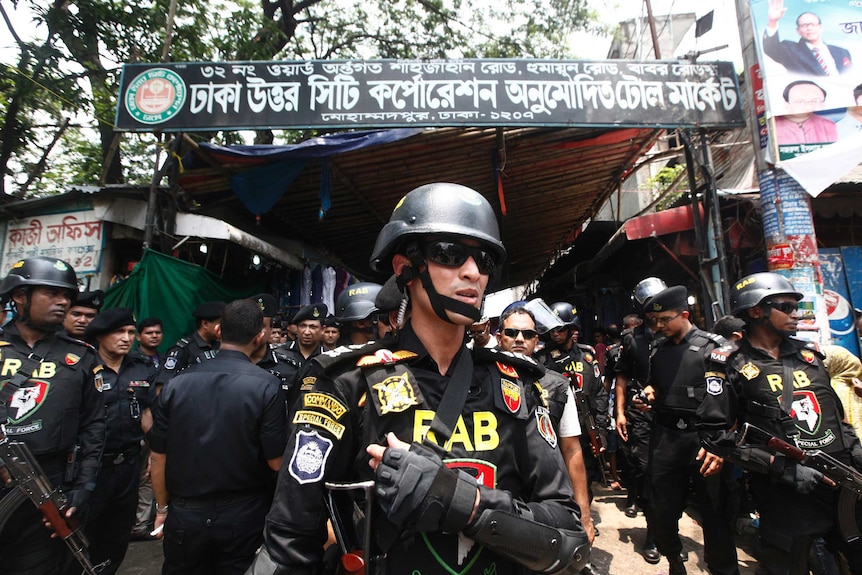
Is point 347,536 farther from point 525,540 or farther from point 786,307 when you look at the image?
point 786,307

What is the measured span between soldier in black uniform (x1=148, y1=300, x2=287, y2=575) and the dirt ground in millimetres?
2295

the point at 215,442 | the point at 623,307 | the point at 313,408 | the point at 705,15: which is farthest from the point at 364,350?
→ the point at 705,15

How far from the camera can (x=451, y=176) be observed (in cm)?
698

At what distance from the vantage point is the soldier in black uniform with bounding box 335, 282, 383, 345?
4242 mm

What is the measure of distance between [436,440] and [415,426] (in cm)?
8

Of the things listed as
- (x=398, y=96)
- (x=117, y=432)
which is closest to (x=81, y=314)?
(x=117, y=432)

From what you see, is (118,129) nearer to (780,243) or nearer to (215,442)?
(215,442)

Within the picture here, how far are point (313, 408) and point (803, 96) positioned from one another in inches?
Result: 318

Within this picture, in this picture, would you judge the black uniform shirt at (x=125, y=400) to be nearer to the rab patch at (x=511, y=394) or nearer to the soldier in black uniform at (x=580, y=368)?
the rab patch at (x=511, y=394)

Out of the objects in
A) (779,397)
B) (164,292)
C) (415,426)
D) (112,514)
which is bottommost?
(112,514)

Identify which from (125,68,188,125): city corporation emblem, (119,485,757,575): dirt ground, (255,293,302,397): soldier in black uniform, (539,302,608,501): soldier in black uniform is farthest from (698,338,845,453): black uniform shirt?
(125,68,188,125): city corporation emblem

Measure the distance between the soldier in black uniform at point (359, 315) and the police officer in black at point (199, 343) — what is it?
1602 millimetres

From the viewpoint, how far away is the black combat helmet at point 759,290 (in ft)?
11.4

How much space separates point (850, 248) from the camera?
7355 mm
